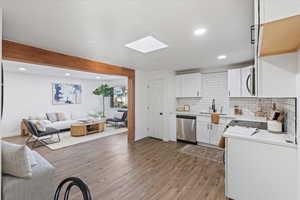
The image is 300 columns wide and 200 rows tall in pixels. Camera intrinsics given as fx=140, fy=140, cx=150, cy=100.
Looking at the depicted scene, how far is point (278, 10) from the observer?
2.78 ft

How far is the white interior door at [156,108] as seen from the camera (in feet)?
16.5

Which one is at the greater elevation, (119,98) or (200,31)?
(200,31)

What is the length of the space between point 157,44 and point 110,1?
127 cm

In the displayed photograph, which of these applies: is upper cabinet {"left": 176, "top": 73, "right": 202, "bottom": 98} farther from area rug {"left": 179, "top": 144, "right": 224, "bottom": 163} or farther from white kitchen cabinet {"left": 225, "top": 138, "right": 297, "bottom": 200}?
white kitchen cabinet {"left": 225, "top": 138, "right": 297, "bottom": 200}

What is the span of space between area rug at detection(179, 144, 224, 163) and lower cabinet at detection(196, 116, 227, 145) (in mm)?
238

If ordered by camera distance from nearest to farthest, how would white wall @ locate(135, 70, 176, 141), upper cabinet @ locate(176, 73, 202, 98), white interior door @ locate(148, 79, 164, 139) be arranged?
upper cabinet @ locate(176, 73, 202, 98)
white wall @ locate(135, 70, 176, 141)
white interior door @ locate(148, 79, 164, 139)

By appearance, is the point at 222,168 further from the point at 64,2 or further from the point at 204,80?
the point at 64,2

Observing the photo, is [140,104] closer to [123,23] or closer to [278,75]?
[123,23]

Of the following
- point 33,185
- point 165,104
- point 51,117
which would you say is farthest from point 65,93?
point 33,185

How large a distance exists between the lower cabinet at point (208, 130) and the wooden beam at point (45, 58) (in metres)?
3.17

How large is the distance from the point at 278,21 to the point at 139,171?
2.86 meters

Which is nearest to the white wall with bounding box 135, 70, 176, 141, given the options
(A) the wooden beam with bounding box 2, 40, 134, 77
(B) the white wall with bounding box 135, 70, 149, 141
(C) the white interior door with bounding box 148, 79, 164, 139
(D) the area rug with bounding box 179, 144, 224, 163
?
(B) the white wall with bounding box 135, 70, 149, 141

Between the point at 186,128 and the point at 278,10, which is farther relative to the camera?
the point at 186,128

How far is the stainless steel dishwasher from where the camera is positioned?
4.39m
